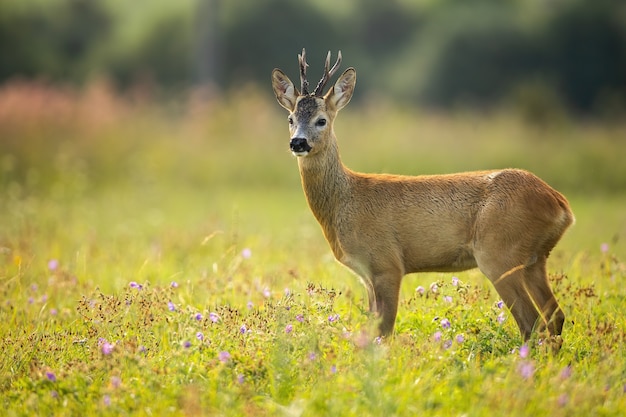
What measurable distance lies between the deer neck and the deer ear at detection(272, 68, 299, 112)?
0.55m

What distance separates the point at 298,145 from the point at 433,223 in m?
1.03

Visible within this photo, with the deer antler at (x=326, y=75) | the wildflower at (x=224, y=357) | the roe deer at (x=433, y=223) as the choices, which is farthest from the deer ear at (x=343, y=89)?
the wildflower at (x=224, y=357)

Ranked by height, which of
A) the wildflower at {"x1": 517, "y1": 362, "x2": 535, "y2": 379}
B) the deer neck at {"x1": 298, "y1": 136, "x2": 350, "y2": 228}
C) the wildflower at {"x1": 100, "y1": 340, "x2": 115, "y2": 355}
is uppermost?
the deer neck at {"x1": 298, "y1": 136, "x2": 350, "y2": 228}

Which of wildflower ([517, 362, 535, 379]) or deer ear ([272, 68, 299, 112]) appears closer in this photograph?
wildflower ([517, 362, 535, 379])

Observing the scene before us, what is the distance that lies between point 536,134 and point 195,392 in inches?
601

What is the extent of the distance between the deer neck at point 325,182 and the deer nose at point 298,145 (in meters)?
0.26

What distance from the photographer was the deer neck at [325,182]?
6406 mm

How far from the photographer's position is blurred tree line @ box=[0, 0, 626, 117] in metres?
29.9

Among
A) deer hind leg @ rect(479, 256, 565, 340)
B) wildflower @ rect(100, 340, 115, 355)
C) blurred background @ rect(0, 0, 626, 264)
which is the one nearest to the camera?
wildflower @ rect(100, 340, 115, 355)

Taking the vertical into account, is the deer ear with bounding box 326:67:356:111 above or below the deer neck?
above

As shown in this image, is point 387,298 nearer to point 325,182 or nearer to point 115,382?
point 325,182

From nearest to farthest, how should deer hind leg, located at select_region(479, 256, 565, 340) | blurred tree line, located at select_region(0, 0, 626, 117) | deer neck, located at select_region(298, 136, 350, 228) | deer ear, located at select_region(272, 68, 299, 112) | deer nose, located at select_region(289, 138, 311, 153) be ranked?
deer hind leg, located at select_region(479, 256, 565, 340) < deer nose, located at select_region(289, 138, 311, 153) < deer neck, located at select_region(298, 136, 350, 228) < deer ear, located at select_region(272, 68, 299, 112) < blurred tree line, located at select_region(0, 0, 626, 117)

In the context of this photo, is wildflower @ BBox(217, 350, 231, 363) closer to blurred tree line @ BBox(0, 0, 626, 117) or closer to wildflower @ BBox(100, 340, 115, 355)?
wildflower @ BBox(100, 340, 115, 355)

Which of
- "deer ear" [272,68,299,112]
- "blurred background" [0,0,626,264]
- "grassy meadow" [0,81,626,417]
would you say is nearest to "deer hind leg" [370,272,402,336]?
"grassy meadow" [0,81,626,417]
